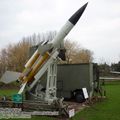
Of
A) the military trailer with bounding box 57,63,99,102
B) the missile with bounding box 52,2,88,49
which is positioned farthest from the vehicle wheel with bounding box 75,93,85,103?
the missile with bounding box 52,2,88,49

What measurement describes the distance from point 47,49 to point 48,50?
4.0 inches

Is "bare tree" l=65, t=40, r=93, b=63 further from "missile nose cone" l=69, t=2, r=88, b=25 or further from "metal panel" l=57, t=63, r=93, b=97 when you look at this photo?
"missile nose cone" l=69, t=2, r=88, b=25

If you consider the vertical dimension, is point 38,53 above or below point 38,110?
above

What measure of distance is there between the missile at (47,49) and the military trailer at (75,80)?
4.48 m

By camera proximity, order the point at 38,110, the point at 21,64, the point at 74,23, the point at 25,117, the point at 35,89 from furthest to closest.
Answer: the point at 21,64
the point at 35,89
the point at 74,23
the point at 38,110
the point at 25,117

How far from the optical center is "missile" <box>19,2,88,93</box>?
49.7 ft

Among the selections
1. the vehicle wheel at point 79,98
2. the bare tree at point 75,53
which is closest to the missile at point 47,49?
the vehicle wheel at point 79,98

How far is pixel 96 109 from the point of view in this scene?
15.7 meters

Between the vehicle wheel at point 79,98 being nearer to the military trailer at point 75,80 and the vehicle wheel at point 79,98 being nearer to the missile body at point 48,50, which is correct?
the military trailer at point 75,80

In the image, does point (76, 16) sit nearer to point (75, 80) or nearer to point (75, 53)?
point (75, 80)

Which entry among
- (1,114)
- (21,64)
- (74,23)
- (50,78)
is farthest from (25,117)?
(21,64)

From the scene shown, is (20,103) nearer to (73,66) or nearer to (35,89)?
(35,89)

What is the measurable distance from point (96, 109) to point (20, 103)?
3.83 m

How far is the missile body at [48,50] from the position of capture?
596 inches
